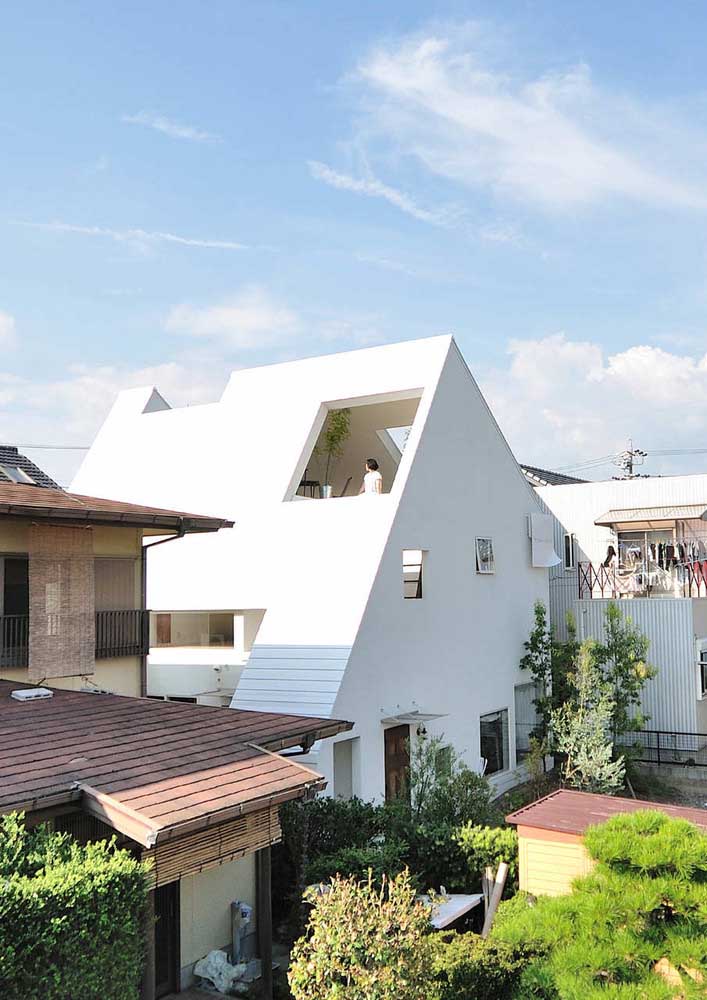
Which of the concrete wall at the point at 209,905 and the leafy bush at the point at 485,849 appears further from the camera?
the leafy bush at the point at 485,849

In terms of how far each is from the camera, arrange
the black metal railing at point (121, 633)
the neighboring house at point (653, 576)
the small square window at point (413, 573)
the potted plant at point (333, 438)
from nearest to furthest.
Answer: the black metal railing at point (121, 633), the small square window at point (413, 573), the potted plant at point (333, 438), the neighboring house at point (653, 576)

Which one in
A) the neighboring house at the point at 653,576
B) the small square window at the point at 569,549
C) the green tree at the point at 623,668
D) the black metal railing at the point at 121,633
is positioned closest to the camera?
the black metal railing at the point at 121,633

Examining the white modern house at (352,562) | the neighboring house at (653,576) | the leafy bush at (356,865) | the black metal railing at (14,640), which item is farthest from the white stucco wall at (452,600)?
the black metal railing at (14,640)

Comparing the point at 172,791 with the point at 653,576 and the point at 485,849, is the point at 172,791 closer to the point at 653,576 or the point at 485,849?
the point at 485,849

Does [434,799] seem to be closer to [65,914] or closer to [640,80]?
[65,914]

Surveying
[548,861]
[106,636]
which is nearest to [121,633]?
[106,636]

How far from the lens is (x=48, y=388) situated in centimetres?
2234

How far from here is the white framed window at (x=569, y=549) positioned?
2670 centimetres

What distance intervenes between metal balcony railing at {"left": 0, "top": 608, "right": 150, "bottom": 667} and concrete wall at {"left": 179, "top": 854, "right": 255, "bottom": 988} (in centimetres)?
395

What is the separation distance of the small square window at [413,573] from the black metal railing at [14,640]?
7.35 m

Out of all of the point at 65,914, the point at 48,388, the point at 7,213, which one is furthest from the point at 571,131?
the point at 48,388

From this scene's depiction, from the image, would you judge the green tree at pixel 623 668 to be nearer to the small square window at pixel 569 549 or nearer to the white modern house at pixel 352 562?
the white modern house at pixel 352 562

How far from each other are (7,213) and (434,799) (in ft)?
38.8

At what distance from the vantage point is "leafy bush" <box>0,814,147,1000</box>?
626cm
